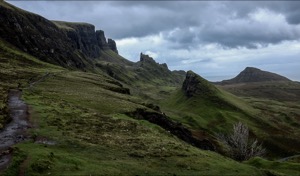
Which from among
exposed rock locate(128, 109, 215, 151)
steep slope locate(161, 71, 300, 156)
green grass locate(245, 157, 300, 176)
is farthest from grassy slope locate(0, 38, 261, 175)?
steep slope locate(161, 71, 300, 156)

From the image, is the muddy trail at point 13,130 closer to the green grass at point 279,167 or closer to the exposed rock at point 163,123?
the exposed rock at point 163,123

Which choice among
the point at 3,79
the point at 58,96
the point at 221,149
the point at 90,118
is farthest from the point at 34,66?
the point at 90,118

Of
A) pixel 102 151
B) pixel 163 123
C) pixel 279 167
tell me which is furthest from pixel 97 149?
pixel 163 123

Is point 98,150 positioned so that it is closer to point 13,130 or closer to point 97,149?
point 97,149

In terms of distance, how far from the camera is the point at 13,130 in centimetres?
4512

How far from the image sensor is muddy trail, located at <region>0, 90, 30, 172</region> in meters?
33.3

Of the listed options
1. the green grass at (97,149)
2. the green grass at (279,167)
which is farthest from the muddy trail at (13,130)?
the green grass at (279,167)

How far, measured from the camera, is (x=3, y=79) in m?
99.1

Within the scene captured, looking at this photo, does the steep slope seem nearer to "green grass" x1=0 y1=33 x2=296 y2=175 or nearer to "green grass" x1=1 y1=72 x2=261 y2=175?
"green grass" x1=0 y1=33 x2=296 y2=175

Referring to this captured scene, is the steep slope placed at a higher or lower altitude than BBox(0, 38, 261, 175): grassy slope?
lower

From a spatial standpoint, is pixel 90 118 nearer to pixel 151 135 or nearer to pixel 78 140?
pixel 151 135

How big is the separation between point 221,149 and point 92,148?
7308cm

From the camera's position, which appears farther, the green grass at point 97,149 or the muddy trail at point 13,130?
the muddy trail at point 13,130

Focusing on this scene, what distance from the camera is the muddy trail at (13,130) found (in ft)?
109
